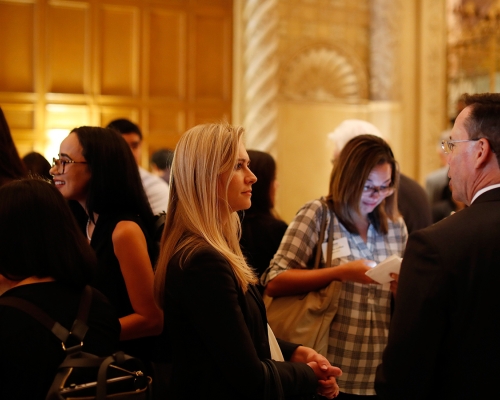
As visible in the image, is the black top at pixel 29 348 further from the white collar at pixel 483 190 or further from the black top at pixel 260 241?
the black top at pixel 260 241

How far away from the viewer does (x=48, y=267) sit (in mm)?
1830

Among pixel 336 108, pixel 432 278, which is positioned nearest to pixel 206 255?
pixel 432 278

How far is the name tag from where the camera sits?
2.91 m

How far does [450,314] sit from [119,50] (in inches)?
228

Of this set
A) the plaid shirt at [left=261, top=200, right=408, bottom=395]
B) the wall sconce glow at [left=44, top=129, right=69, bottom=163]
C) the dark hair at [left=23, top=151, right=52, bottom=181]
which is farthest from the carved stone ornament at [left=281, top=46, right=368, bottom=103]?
the plaid shirt at [left=261, top=200, right=408, bottom=395]

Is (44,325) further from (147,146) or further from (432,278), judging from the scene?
(147,146)

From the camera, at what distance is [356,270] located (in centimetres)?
273

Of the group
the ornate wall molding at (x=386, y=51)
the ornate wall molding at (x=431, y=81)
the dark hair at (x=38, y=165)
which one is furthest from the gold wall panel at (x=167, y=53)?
the dark hair at (x=38, y=165)

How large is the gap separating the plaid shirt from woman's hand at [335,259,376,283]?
120 mm

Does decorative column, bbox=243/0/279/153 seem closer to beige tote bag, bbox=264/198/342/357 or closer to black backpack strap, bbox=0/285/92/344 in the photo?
beige tote bag, bbox=264/198/342/357

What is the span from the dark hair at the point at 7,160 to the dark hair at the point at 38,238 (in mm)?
1026

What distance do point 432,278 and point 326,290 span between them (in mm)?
1107

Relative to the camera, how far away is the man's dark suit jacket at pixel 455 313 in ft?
5.77

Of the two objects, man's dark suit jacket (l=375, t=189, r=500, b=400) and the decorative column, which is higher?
the decorative column
